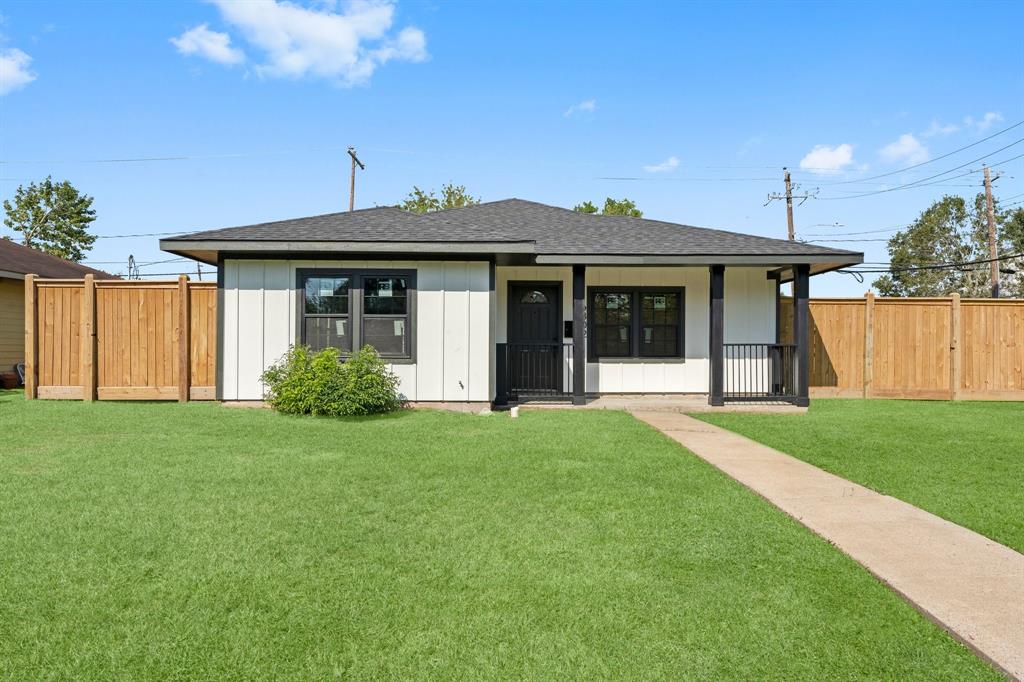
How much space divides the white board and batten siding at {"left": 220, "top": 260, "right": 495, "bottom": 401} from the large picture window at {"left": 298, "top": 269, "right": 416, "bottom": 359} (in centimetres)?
14

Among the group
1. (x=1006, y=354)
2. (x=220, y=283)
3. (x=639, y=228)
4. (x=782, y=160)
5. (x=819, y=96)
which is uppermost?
(x=782, y=160)

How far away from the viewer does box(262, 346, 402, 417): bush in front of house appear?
28.9ft

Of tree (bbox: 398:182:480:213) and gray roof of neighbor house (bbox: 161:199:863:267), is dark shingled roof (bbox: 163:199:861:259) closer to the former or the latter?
gray roof of neighbor house (bbox: 161:199:863:267)

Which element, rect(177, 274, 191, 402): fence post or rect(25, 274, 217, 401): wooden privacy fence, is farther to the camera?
rect(25, 274, 217, 401): wooden privacy fence

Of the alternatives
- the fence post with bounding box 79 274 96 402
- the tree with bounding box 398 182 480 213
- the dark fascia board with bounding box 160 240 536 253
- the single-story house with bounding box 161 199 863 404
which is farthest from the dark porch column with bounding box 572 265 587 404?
the tree with bounding box 398 182 480 213

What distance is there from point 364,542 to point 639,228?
10.5m

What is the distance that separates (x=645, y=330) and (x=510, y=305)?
8.75 ft

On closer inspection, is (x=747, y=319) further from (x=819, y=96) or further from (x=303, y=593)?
(x=303, y=593)

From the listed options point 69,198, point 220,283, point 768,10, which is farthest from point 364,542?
point 69,198

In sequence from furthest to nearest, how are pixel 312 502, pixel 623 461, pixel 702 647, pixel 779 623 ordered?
pixel 623 461 < pixel 312 502 < pixel 779 623 < pixel 702 647

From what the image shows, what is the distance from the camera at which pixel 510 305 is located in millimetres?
11523

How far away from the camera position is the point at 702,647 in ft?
8.18

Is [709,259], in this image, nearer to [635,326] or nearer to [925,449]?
Answer: [635,326]

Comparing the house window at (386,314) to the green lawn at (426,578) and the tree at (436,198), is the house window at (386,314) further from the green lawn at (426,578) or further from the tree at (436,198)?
the tree at (436,198)
